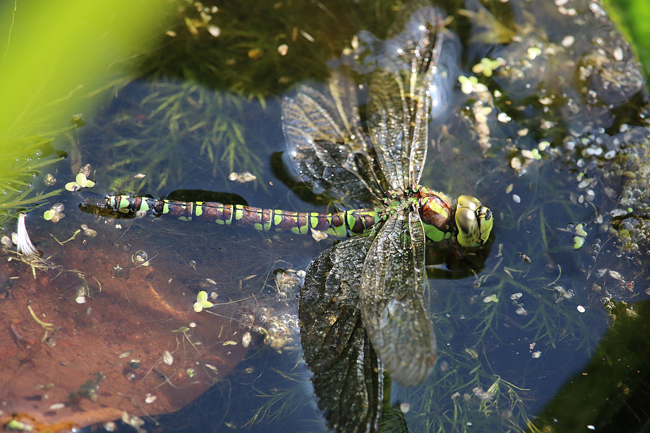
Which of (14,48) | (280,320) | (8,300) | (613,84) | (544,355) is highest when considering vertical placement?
(14,48)

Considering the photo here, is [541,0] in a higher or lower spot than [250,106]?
higher

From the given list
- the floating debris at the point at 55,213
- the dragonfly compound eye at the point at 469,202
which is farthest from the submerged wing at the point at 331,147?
the floating debris at the point at 55,213

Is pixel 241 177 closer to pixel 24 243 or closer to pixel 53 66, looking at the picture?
pixel 24 243

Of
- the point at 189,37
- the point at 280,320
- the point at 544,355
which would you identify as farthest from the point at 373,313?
the point at 189,37

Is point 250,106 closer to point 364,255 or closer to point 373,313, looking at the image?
point 364,255

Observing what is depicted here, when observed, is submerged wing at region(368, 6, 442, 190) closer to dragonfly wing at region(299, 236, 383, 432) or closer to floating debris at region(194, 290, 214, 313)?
dragonfly wing at region(299, 236, 383, 432)

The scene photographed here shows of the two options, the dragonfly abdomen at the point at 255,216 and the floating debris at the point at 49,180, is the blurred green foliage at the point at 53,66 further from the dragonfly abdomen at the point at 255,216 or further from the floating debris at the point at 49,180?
the dragonfly abdomen at the point at 255,216
